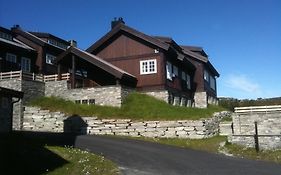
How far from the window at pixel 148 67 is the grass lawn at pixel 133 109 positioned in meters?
2.70

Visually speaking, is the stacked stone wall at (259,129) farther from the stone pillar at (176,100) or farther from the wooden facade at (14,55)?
the wooden facade at (14,55)

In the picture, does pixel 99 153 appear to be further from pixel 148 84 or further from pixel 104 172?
pixel 148 84

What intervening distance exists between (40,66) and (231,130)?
91.9 ft

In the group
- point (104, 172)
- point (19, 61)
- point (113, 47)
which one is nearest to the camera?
point (104, 172)

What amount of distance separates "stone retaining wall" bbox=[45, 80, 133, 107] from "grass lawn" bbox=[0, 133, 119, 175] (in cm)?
1429

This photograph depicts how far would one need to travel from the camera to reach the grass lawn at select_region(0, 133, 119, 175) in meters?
14.6

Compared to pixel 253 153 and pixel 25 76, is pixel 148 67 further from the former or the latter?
pixel 253 153

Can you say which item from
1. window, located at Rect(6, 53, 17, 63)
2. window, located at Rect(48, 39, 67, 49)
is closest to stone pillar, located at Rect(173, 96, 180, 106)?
window, located at Rect(6, 53, 17, 63)

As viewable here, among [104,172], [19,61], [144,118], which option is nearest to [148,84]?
[144,118]

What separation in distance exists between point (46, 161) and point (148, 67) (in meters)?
21.7

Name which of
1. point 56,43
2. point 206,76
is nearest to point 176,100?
point 206,76

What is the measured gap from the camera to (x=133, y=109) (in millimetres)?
31547

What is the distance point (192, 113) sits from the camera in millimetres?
31188

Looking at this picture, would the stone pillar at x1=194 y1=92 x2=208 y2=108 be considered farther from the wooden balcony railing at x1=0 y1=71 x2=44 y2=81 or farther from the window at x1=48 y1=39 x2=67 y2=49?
the window at x1=48 y1=39 x2=67 y2=49
